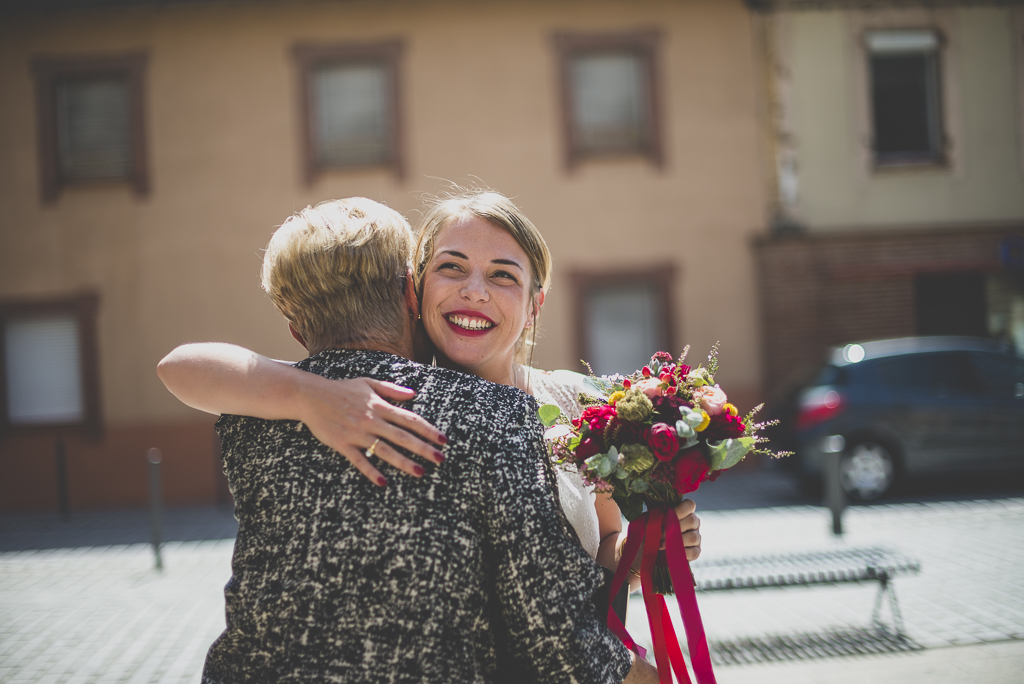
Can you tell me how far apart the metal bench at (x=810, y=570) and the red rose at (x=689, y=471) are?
9.46 ft

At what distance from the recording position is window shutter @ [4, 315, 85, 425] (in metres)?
12.1

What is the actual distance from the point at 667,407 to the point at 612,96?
11.2 metres

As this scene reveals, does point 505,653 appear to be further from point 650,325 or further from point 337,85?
point 337,85

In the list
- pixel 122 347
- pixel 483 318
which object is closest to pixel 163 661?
pixel 483 318

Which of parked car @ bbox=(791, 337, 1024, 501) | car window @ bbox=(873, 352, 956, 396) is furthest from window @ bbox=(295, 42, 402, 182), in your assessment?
car window @ bbox=(873, 352, 956, 396)

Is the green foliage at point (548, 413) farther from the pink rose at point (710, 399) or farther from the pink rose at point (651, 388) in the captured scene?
the pink rose at point (710, 399)

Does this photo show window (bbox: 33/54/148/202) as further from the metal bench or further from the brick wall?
the metal bench

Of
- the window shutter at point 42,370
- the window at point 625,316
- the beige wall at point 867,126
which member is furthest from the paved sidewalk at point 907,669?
the window shutter at point 42,370

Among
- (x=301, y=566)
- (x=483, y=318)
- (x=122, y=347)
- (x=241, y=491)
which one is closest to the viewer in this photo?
(x=301, y=566)

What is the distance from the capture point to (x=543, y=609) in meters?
1.43

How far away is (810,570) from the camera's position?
475 cm

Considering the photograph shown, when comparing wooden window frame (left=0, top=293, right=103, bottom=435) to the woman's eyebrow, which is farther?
wooden window frame (left=0, top=293, right=103, bottom=435)

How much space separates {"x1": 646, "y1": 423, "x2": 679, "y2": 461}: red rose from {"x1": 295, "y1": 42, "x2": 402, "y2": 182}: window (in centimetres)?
1067

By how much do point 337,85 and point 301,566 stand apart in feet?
38.9
